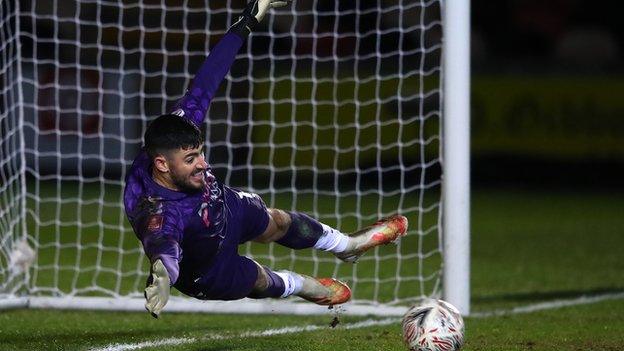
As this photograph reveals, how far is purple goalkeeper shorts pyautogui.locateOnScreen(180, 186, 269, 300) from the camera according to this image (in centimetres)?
598

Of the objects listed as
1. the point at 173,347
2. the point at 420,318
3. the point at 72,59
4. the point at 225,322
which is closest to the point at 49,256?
the point at 225,322

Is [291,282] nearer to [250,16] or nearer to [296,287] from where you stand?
[296,287]

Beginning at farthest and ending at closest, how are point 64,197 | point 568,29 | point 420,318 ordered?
point 568,29 → point 64,197 → point 420,318

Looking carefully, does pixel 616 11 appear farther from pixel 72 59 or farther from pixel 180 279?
pixel 180 279

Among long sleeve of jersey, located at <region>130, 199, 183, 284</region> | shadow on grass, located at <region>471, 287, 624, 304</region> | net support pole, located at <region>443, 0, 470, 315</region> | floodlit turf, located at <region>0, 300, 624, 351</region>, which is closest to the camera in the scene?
long sleeve of jersey, located at <region>130, 199, 183, 284</region>

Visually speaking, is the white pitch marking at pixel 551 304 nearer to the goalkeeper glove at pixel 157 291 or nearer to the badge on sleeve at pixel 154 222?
the badge on sleeve at pixel 154 222

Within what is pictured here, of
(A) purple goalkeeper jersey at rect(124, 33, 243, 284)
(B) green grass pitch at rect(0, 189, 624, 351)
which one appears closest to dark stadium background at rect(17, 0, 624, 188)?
(B) green grass pitch at rect(0, 189, 624, 351)

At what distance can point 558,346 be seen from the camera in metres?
6.77

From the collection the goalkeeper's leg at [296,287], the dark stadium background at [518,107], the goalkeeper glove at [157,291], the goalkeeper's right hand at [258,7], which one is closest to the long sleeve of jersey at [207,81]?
the goalkeeper's right hand at [258,7]

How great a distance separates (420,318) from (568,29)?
1412 cm

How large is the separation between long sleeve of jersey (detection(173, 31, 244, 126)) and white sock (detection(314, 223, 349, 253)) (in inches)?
36.4

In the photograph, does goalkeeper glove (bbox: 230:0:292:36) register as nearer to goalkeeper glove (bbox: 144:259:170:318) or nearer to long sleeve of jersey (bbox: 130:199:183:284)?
long sleeve of jersey (bbox: 130:199:183:284)

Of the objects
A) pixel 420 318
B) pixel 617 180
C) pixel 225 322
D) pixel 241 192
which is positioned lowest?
pixel 617 180

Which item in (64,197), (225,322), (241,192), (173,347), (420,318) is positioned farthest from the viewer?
(64,197)
